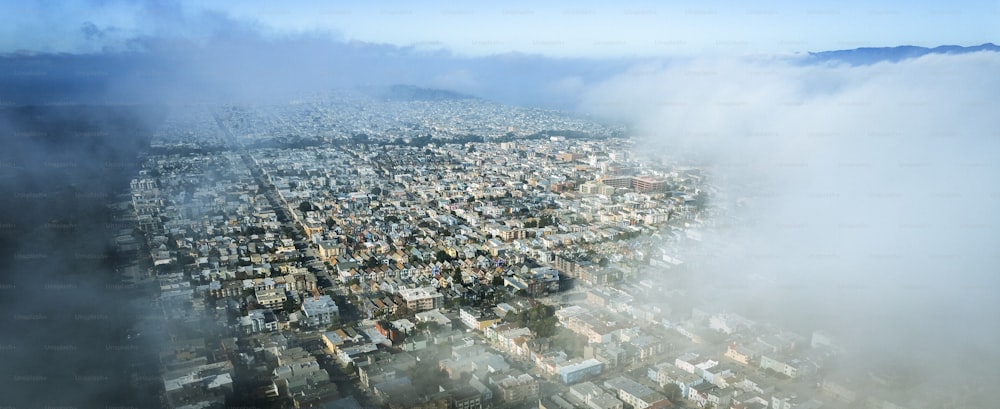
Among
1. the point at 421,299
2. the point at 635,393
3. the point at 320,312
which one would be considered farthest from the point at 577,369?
the point at 320,312

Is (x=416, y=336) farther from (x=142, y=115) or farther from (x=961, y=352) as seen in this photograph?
(x=142, y=115)

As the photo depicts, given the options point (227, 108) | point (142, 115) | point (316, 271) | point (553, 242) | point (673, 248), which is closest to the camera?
point (316, 271)

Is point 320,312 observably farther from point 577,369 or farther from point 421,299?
point 577,369

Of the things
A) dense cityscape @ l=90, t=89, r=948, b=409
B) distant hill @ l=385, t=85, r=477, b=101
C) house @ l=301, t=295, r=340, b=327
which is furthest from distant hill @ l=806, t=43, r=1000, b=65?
distant hill @ l=385, t=85, r=477, b=101

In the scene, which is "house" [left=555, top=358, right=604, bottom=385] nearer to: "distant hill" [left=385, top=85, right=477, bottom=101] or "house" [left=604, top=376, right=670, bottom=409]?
"house" [left=604, top=376, right=670, bottom=409]

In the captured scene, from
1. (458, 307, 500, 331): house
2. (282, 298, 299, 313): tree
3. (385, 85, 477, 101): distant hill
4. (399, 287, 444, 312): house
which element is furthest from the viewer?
(385, 85, 477, 101): distant hill

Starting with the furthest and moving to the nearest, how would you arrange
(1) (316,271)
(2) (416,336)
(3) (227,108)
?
(3) (227,108) < (1) (316,271) < (2) (416,336)

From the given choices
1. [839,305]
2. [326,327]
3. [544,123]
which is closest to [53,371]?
[326,327]

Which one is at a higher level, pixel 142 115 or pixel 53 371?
pixel 142 115
